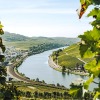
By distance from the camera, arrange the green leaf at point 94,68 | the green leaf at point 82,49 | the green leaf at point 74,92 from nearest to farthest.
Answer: the green leaf at point 94,68 → the green leaf at point 82,49 → the green leaf at point 74,92

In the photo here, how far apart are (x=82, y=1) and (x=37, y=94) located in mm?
139329

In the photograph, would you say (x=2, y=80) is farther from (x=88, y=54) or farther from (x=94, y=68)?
(x=94, y=68)

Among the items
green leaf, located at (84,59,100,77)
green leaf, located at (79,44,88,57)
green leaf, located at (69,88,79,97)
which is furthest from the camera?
green leaf, located at (69,88,79,97)

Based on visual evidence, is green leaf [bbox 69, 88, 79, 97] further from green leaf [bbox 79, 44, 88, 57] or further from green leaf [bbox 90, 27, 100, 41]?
green leaf [bbox 90, 27, 100, 41]

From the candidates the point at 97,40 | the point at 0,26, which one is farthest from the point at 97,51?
the point at 0,26

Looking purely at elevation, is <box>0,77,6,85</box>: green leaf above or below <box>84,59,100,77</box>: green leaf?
below

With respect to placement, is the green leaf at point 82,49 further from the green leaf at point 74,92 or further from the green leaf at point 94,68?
the green leaf at point 74,92

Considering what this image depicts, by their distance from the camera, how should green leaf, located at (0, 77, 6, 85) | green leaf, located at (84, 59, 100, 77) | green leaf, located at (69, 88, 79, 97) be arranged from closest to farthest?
green leaf, located at (84, 59, 100, 77)
green leaf, located at (69, 88, 79, 97)
green leaf, located at (0, 77, 6, 85)

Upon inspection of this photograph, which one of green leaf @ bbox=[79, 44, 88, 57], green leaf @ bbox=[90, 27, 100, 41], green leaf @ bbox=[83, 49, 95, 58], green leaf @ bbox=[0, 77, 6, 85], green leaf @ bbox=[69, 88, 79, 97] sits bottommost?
green leaf @ bbox=[0, 77, 6, 85]

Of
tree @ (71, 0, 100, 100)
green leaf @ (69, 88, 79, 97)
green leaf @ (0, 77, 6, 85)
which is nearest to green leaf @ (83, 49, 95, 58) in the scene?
tree @ (71, 0, 100, 100)

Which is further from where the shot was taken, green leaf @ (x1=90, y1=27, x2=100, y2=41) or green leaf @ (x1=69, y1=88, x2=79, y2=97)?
green leaf @ (x1=69, y1=88, x2=79, y2=97)

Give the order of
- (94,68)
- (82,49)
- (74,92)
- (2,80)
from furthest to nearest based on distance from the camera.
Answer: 1. (2,80)
2. (74,92)
3. (82,49)
4. (94,68)

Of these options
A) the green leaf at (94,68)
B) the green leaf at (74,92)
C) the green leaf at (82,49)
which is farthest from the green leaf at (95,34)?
the green leaf at (74,92)

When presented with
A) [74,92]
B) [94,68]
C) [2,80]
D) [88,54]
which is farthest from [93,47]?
[2,80]
